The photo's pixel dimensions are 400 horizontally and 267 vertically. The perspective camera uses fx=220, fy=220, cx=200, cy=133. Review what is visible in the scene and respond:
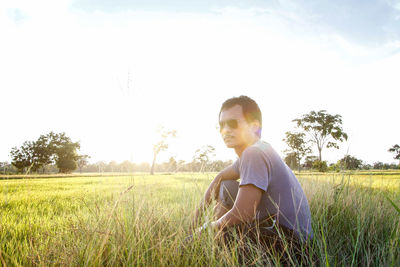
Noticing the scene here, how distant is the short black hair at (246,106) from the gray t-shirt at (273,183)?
18.8 inches

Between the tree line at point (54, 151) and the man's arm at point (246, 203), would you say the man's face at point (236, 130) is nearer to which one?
the man's arm at point (246, 203)

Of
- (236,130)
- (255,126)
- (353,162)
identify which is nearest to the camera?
(236,130)

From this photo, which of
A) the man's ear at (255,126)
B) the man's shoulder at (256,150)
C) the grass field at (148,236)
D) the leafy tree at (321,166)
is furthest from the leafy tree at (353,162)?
the man's shoulder at (256,150)

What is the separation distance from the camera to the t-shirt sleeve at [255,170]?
1.70 m

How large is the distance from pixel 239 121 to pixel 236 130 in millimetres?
102

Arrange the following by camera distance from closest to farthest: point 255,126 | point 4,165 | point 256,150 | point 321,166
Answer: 1. point 256,150
2. point 4,165
3. point 255,126
4. point 321,166

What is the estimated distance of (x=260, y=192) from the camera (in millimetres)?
1719

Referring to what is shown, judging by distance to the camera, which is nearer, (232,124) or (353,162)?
(232,124)

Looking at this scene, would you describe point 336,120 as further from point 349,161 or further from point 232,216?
point 232,216

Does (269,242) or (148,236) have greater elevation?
(148,236)

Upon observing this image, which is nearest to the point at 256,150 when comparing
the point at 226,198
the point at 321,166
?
the point at 226,198

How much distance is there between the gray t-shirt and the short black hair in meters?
0.48

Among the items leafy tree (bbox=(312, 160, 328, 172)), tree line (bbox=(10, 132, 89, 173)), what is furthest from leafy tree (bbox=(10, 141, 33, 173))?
leafy tree (bbox=(312, 160, 328, 172))

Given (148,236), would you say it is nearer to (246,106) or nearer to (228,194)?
(228,194)
